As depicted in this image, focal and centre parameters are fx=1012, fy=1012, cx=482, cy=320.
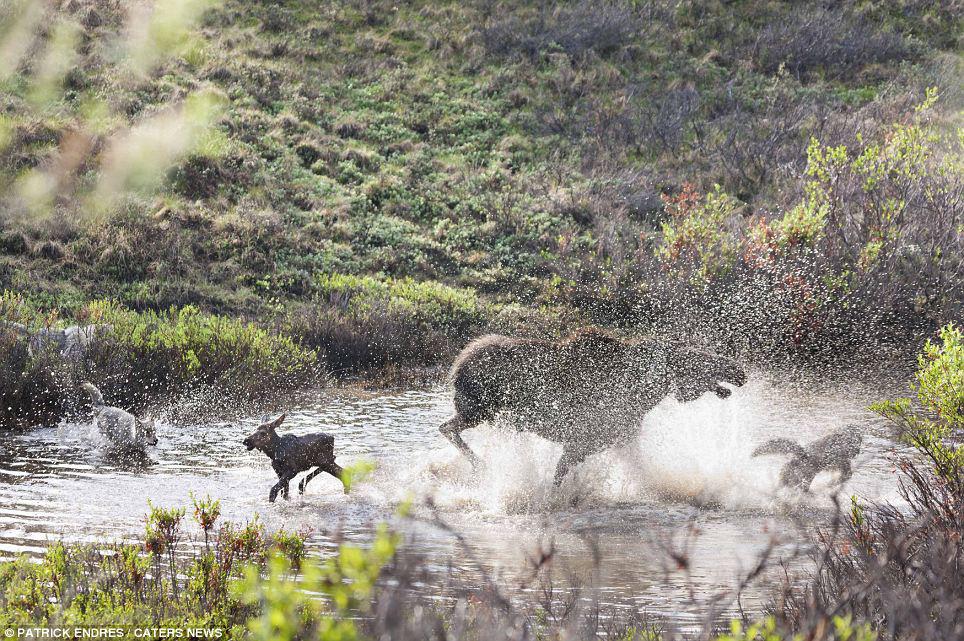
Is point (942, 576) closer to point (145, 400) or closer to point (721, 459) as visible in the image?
point (721, 459)

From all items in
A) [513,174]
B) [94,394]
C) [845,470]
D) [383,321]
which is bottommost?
[845,470]

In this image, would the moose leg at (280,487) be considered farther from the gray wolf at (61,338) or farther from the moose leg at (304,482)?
the gray wolf at (61,338)

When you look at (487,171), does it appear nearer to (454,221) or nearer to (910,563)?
(454,221)

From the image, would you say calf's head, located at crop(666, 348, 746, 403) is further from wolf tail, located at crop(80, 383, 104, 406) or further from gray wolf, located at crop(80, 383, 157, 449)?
wolf tail, located at crop(80, 383, 104, 406)

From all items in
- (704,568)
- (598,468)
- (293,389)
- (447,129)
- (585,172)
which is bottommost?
(704,568)

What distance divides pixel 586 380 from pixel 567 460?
683 mm

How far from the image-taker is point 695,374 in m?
8.56

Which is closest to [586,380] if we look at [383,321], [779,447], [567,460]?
[567,460]

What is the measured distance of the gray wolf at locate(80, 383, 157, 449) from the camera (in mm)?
9375

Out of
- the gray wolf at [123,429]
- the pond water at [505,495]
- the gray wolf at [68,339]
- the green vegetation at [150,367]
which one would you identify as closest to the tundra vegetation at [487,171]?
the green vegetation at [150,367]

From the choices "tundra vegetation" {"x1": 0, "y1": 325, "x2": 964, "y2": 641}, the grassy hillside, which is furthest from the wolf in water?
the grassy hillside

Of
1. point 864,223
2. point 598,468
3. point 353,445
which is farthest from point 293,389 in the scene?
point 864,223

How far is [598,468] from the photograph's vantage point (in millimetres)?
8891

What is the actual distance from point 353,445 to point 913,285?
10.2 metres
